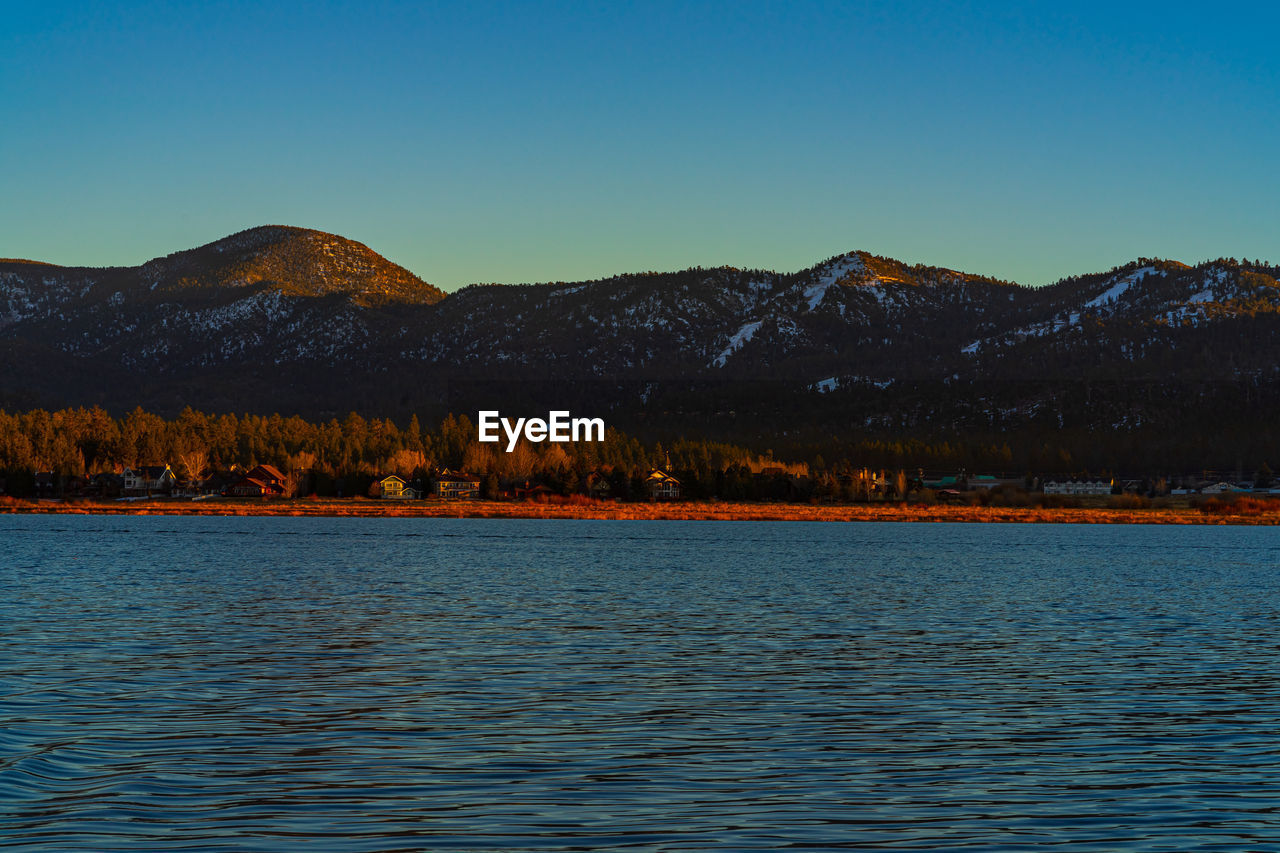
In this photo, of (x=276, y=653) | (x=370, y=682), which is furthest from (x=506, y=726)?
(x=276, y=653)

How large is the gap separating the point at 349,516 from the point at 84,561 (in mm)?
106986

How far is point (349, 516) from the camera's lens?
583 feet

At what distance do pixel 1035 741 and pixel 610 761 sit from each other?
25.7ft

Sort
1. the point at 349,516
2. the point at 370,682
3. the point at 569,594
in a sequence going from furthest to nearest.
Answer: the point at 349,516
the point at 569,594
the point at 370,682

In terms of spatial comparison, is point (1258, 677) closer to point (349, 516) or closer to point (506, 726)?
point (506, 726)

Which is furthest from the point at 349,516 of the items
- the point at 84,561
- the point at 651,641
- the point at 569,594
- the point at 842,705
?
the point at 842,705

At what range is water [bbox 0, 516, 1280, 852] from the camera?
1543 cm

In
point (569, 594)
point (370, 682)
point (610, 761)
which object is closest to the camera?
point (610, 761)

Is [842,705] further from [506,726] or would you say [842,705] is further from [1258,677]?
[1258,677]

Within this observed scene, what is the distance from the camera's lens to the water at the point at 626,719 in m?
15.4

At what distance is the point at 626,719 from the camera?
22.5m

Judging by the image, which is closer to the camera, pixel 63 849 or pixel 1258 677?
pixel 63 849

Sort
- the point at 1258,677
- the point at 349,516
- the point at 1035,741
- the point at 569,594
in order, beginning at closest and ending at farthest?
1. the point at 1035,741
2. the point at 1258,677
3. the point at 569,594
4. the point at 349,516

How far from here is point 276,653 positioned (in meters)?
31.2
